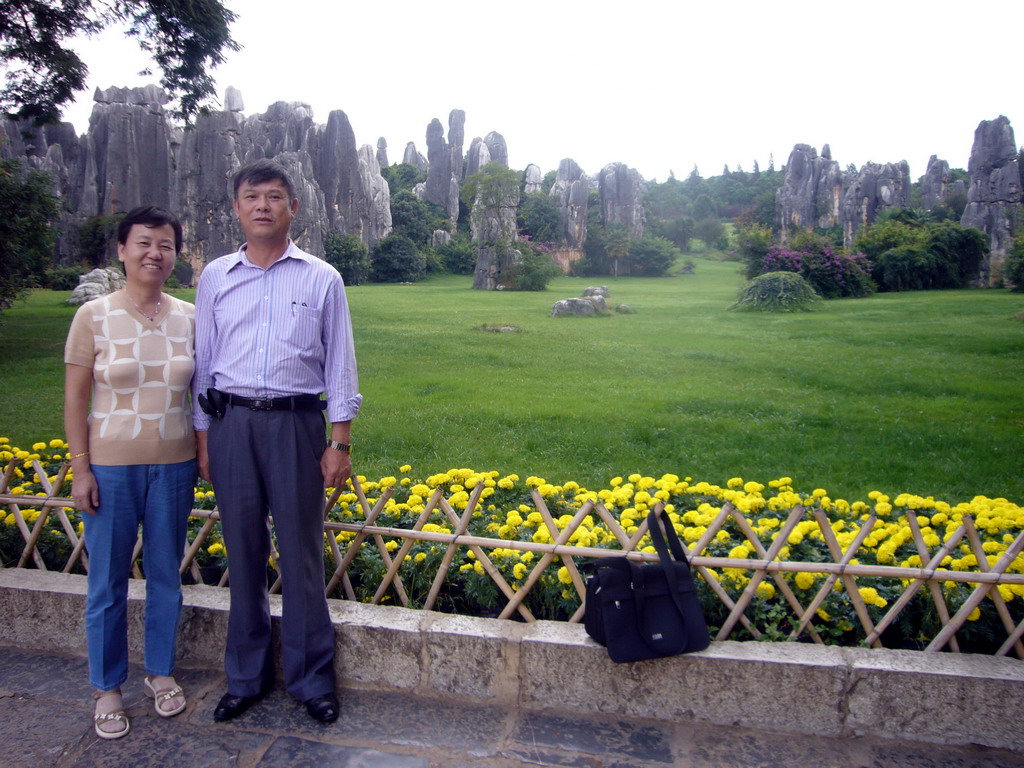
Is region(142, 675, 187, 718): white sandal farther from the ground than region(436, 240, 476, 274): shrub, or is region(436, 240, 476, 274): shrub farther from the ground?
region(436, 240, 476, 274): shrub

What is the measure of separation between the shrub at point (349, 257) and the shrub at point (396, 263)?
1523 mm

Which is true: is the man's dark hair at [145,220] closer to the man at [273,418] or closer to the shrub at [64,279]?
the man at [273,418]

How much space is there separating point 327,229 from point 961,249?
21.6 meters

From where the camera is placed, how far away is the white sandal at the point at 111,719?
229 centimetres

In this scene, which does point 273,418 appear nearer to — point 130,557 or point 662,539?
point 130,557

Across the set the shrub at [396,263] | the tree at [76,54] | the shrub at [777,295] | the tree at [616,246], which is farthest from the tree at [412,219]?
the tree at [76,54]

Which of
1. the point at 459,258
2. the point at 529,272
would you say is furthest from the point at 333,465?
the point at 459,258

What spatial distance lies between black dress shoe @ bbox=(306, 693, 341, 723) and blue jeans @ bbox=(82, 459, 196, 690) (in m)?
0.51

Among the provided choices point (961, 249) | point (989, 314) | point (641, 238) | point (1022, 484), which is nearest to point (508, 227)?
point (641, 238)

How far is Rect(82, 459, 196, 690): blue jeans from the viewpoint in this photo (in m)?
2.33

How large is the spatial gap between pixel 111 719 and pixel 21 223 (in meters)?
10.9

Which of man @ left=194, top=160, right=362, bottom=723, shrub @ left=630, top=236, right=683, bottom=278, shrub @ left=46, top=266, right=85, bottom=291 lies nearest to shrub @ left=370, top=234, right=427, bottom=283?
shrub @ left=630, top=236, right=683, bottom=278

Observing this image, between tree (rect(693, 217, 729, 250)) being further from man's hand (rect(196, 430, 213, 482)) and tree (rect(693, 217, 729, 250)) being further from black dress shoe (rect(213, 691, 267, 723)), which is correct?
black dress shoe (rect(213, 691, 267, 723))

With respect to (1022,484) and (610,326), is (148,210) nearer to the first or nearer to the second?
(1022,484)
